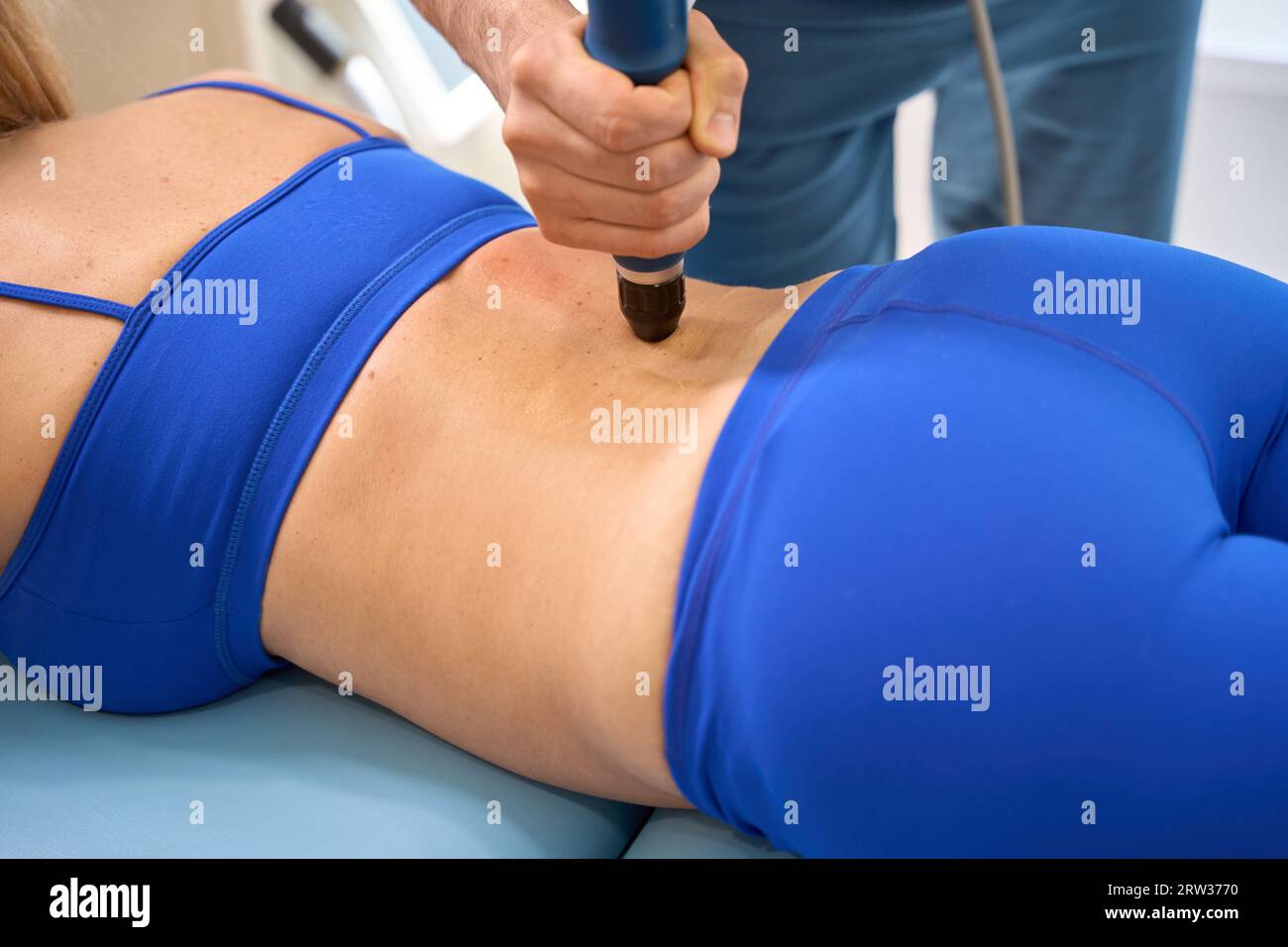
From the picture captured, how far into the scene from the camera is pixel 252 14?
1364mm

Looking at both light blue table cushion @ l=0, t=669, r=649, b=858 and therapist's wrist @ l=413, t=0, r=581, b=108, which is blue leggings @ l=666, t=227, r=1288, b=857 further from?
therapist's wrist @ l=413, t=0, r=581, b=108

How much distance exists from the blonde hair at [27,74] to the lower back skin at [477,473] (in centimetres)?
8

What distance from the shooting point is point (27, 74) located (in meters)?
0.87

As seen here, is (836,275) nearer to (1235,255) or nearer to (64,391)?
(64,391)

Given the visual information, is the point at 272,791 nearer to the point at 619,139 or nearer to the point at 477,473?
the point at 477,473

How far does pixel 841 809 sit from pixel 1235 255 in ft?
4.34

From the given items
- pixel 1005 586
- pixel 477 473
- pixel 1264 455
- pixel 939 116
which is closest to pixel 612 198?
pixel 477 473

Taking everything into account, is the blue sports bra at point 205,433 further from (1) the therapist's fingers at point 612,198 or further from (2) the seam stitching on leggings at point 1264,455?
(2) the seam stitching on leggings at point 1264,455

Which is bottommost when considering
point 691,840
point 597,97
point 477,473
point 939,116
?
point 691,840

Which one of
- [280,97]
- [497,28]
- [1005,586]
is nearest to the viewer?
[1005,586]

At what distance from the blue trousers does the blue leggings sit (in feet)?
1.67

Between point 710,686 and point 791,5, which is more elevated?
point 791,5

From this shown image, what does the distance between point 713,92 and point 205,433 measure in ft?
1.30
